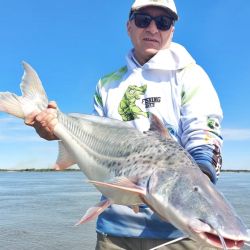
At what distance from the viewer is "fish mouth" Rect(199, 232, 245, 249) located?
2826 mm

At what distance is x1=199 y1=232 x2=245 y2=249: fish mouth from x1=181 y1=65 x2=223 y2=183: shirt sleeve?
3.85 feet

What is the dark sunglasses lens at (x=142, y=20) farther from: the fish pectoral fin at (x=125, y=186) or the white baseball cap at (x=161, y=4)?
the fish pectoral fin at (x=125, y=186)

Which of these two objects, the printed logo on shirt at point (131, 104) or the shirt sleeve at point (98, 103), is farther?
the shirt sleeve at point (98, 103)

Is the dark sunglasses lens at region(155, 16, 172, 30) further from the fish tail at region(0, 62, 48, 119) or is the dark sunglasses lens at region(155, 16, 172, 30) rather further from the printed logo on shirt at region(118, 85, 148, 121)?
the fish tail at region(0, 62, 48, 119)

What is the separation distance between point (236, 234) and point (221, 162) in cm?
159

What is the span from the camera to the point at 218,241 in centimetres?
287

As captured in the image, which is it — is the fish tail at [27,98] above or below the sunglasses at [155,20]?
below

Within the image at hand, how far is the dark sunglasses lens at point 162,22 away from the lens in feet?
16.7

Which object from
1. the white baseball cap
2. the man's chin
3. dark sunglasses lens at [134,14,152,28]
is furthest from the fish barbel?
the white baseball cap

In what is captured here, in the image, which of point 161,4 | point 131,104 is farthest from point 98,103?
point 161,4

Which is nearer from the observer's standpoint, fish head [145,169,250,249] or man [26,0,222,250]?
fish head [145,169,250,249]

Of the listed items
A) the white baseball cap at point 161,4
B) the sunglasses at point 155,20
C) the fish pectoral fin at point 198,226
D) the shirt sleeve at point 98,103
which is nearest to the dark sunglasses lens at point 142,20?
the sunglasses at point 155,20

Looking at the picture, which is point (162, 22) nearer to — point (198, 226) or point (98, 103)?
point (98, 103)

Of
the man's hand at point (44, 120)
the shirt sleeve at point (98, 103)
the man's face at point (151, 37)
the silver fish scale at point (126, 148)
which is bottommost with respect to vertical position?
the silver fish scale at point (126, 148)
